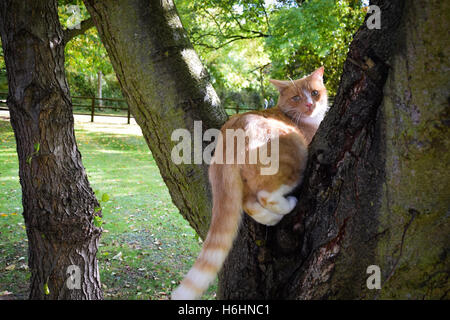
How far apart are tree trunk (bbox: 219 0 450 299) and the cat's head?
1.15 meters

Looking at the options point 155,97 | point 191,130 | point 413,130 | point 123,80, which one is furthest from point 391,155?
point 123,80

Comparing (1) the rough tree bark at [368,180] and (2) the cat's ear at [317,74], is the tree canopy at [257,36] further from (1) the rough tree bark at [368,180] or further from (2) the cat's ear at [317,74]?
(1) the rough tree bark at [368,180]

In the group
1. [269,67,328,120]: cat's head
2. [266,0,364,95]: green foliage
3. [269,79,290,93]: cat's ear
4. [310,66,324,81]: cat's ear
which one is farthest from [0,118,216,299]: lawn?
[266,0,364,95]: green foliage

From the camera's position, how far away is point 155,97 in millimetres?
1959

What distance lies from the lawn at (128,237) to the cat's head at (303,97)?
1251 mm

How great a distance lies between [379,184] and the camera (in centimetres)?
135

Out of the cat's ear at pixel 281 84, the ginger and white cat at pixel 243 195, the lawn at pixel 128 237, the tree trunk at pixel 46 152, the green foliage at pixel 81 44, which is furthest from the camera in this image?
the green foliage at pixel 81 44

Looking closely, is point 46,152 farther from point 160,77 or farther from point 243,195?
point 243,195

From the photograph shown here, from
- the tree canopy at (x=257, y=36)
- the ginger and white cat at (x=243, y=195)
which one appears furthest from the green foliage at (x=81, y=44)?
the ginger and white cat at (x=243, y=195)

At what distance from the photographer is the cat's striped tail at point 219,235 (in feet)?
5.40

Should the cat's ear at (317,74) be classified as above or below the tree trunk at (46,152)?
above

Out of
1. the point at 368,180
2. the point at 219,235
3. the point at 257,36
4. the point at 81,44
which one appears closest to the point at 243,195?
the point at 219,235

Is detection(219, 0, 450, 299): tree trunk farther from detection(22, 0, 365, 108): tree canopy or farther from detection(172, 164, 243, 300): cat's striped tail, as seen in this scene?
detection(22, 0, 365, 108): tree canopy

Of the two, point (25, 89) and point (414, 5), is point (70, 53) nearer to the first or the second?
point (25, 89)
